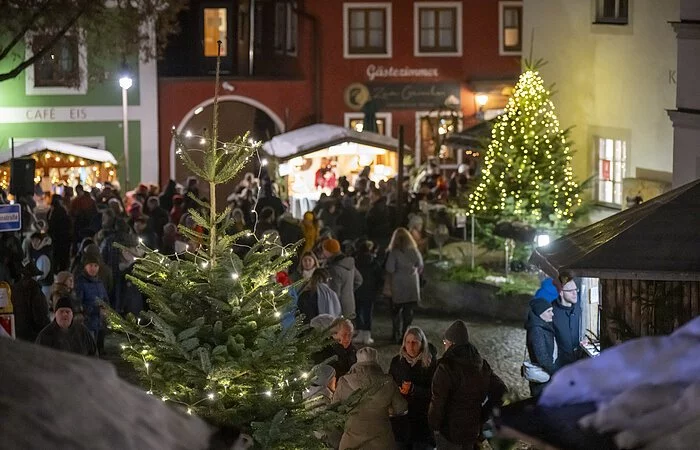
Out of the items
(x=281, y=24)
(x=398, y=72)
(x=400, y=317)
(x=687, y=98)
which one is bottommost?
(x=400, y=317)

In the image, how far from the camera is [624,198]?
22.9 metres

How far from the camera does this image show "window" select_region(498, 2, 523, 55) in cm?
4231

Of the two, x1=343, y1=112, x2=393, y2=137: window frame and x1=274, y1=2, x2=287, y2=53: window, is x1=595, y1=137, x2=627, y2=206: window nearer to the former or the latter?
x1=343, y1=112, x2=393, y2=137: window frame

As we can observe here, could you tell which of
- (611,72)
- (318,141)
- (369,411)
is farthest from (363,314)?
(318,141)

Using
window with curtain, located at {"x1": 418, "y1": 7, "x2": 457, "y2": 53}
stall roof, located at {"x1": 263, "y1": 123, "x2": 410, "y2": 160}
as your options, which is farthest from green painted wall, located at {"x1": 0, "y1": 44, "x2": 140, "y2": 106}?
window with curtain, located at {"x1": 418, "y1": 7, "x2": 457, "y2": 53}

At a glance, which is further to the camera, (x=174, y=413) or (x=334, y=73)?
(x=334, y=73)

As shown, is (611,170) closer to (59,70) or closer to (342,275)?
(342,275)

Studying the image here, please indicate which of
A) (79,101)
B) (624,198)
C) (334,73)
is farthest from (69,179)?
(624,198)

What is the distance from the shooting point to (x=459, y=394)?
34.4 ft

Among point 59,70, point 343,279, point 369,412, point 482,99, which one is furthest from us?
point 482,99

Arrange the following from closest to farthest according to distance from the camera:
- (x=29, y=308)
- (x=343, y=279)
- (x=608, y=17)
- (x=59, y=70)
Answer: (x=29, y=308) < (x=343, y=279) < (x=608, y=17) < (x=59, y=70)

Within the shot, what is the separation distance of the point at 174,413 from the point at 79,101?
36236mm

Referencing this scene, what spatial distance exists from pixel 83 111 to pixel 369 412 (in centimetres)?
3018

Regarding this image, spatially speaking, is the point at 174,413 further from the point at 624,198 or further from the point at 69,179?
the point at 69,179
